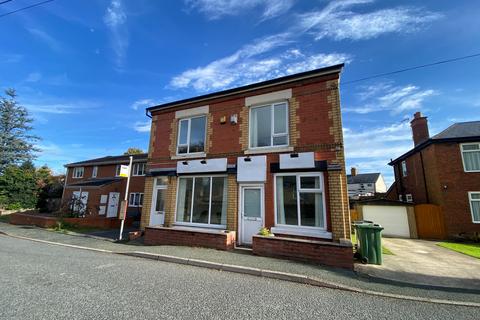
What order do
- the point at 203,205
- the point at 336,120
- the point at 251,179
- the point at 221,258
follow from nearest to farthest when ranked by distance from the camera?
the point at 221,258 < the point at 336,120 < the point at 251,179 < the point at 203,205

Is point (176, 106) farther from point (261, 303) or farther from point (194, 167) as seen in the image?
point (261, 303)

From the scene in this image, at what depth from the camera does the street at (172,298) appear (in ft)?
11.7

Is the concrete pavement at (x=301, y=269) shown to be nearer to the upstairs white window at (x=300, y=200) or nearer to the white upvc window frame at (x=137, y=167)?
the upstairs white window at (x=300, y=200)

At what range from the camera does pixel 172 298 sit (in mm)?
4082

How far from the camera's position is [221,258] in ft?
22.0

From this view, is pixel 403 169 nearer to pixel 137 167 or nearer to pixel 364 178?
pixel 364 178

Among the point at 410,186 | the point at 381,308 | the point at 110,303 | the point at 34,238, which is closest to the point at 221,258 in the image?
the point at 110,303

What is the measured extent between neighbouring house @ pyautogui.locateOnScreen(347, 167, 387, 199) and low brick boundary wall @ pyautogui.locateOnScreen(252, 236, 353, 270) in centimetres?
3458

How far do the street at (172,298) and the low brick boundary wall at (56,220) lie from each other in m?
9.68

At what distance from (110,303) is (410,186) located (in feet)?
77.7

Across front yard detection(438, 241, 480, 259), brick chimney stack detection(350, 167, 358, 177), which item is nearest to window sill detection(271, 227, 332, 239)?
front yard detection(438, 241, 480, 259)

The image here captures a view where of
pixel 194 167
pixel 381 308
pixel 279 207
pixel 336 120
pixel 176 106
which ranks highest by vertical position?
pixel 176 106

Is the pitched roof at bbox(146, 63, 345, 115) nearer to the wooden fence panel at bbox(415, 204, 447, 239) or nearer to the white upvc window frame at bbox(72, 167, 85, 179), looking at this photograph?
the wooden fence panel at bbox(415, 204, 447, 239)

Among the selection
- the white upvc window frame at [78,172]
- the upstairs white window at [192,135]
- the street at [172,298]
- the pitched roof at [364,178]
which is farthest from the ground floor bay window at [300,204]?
the pitched roof at [364,178]
